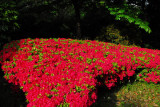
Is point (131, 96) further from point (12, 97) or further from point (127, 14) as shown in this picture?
point (127, 14)

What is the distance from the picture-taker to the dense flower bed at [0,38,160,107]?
347 centimetres

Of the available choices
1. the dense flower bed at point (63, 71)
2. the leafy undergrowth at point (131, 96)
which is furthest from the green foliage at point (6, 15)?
the leafy undergrowth at point (131, 96)

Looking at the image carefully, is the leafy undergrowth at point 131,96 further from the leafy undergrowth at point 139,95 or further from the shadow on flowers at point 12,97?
the shadow on flowers at point 12,97

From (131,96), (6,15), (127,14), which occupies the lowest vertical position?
(131,96)

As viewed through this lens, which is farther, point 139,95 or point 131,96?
point 139,95

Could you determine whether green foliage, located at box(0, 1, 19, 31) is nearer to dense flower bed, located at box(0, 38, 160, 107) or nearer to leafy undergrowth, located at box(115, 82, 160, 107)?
dense flower bed, located at box(0, 38, 160, 107)

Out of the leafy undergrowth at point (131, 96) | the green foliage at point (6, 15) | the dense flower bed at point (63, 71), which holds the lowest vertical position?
the leafy undergrowth at point (131, 96)

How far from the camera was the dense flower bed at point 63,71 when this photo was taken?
347 cm

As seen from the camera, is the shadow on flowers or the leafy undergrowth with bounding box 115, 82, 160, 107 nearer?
the shadow on flowers

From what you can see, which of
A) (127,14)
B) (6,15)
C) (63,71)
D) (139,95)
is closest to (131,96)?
(139,95)

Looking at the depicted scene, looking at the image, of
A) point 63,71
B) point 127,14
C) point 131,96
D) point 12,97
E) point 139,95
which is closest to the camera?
point 63,71

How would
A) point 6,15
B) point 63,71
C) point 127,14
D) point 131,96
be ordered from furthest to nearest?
point 127,14 → point 6,15 → point 131,96 → point 63,71

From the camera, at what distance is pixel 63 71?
14.6ft

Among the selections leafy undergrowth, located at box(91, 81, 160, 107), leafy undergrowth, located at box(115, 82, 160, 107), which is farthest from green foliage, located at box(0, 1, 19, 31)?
leafy undergrowth, located at box(115, 82, 160, 107)
